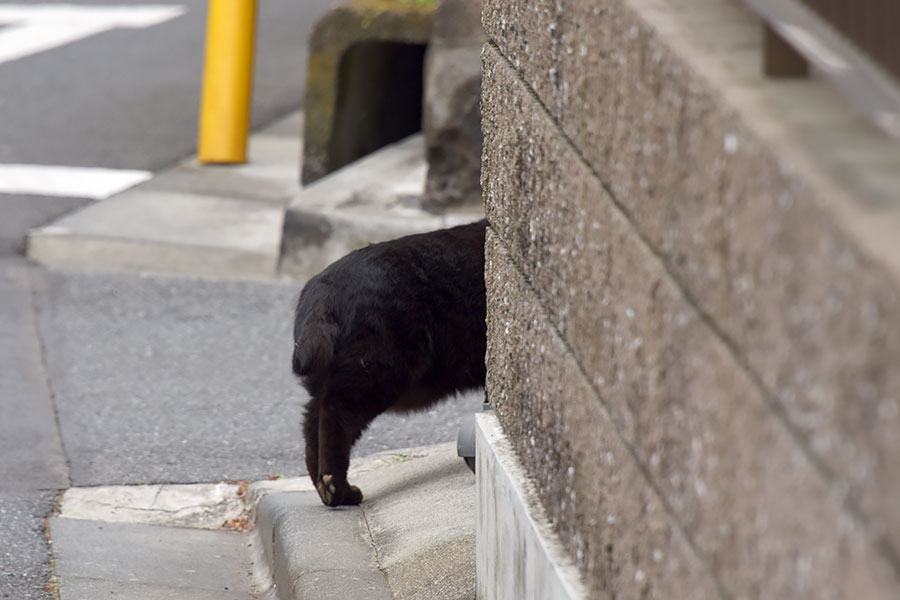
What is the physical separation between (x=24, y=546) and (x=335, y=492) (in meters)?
0.94

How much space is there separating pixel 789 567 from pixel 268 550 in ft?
8.78

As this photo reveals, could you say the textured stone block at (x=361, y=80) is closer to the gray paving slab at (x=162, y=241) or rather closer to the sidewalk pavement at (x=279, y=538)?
the gray paving slab at (x=162, y=241)

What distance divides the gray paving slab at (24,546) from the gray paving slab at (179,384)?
26 centimetres

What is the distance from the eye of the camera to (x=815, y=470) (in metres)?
1.21

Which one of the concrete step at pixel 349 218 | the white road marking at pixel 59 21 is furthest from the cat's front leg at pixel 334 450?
the white road marking at pixel 59 21

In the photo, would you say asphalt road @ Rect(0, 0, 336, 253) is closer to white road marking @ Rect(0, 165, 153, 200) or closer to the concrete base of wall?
white road marking @ Rect(0, 165, 153, 200)

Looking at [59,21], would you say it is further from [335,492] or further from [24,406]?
[335,492]

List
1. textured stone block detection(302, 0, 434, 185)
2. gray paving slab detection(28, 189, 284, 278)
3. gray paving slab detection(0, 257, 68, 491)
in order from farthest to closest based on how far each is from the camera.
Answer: textured stone block detection(302, 0, 434, 185), gray paving slab detection(28, 189, 284, 278), gray paving slab detection(0, 257, 68, 491)

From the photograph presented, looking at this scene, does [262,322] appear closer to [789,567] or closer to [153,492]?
[153,492]

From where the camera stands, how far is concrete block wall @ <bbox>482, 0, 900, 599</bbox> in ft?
3.74

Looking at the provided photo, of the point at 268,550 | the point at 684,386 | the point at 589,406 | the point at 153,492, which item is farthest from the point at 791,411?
the point at 153,492

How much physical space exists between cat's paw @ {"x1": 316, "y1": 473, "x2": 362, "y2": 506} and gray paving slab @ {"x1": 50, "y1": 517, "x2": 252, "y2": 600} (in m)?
0.32

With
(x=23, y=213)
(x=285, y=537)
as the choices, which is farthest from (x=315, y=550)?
(x=23, y=213)

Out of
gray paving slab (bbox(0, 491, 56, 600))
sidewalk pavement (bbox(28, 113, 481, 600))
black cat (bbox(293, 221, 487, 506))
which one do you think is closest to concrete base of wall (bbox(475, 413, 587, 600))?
sidewalk pavement (bbox(28, 113, 481, 600))
